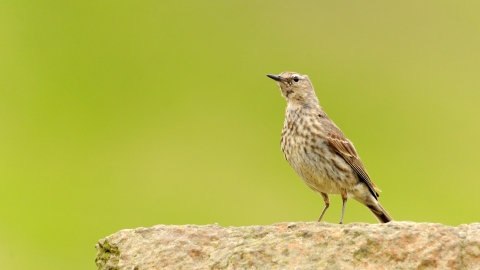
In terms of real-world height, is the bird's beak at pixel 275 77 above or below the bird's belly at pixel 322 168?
above

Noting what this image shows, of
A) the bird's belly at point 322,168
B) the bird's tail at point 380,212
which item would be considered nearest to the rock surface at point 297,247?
the bird's belly at point 322,168

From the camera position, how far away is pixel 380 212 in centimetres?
963

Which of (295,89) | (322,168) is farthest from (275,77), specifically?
(322,168)

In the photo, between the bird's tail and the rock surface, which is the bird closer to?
the bird's tail

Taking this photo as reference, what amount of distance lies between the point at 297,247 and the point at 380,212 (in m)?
3.91

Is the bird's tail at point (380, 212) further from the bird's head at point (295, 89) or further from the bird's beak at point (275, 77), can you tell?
the bird's beak at point (275, 77)

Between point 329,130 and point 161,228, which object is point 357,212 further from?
point 161,228

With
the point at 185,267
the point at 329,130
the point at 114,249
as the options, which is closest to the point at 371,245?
the point at 185,267

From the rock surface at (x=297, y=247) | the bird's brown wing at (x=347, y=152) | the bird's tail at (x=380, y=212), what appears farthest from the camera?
the bird's tail at (x=380, y=212)

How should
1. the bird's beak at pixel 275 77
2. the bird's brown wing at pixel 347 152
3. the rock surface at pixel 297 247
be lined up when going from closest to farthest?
the rock surface at pixel 297 247, the bird's brown wing at pixel 347 152, the bird's beak at pixel 275 77

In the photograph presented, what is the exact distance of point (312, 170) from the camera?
9086 mm

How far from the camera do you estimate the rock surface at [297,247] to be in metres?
5.61

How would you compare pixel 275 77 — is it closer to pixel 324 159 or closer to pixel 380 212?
pixel 324 159

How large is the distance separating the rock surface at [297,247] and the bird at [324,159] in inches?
107
